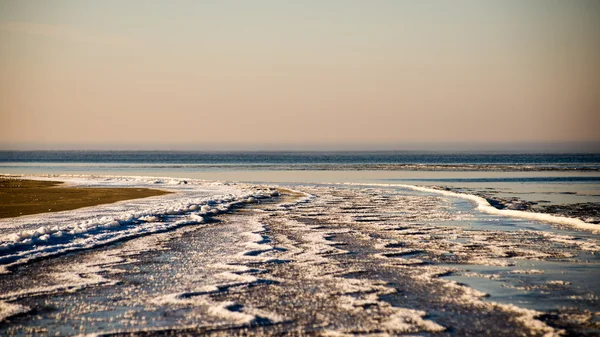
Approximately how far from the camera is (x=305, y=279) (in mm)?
9875

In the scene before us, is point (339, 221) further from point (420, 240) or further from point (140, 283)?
point (140, 283)

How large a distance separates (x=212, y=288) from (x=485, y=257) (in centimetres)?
526

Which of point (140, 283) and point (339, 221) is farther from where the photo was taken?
point (339, 221)

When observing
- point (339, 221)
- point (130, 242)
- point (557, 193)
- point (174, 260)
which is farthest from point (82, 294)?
point (557, 193)

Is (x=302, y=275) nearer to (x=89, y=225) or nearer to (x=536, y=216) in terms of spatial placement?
(x=89, y=225)

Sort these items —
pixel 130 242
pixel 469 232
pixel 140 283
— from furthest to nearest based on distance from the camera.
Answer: pixel 469 232 → pixel 130 242 → pixel 140 283

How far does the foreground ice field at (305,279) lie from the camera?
730 centimetres

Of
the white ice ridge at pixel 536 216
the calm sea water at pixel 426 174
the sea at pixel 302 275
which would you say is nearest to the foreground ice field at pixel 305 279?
the sea at pixel 302 275

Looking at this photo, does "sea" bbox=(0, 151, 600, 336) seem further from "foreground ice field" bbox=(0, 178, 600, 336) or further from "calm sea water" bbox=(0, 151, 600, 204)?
"calm sea water" bbox=(0, 151, 600, 204)

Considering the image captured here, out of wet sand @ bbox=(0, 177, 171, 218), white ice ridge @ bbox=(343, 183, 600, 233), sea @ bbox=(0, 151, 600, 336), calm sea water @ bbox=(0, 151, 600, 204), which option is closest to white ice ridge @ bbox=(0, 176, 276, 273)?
sea @ bbox=(0, 151, 600, 336)

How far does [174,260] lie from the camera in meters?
11.7

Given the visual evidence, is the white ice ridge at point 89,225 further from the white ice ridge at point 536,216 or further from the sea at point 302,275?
the white ice ridge at point 536,216

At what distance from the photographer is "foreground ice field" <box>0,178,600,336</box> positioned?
730 cm

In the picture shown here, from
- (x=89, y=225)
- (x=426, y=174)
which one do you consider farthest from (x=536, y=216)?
(x=426, y=174)
